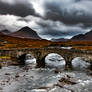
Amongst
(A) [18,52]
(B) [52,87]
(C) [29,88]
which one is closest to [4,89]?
(C) [29,88]

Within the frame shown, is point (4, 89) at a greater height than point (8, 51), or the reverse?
point (8, 51)

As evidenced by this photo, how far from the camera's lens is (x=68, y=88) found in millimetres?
39438

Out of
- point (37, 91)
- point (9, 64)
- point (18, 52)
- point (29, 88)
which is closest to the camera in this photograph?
point (37, 91)

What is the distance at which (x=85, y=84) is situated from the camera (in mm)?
42969

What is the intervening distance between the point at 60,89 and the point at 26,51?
49278 mm

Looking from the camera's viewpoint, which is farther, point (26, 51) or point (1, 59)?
point (26, 51)

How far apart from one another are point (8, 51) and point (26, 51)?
9451 mm

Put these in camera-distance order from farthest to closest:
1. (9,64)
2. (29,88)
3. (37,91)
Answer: (9,64) < (29,88) < (37,91)

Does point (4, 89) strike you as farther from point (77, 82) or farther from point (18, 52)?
point (18, 52)

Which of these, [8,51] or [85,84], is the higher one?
[8,51]

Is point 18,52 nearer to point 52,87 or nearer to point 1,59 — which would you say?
point 1,59

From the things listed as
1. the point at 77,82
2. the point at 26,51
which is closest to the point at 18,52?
the point at 26,51

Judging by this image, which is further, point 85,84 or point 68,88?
point 85,84

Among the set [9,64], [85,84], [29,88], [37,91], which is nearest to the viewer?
[37,91]
